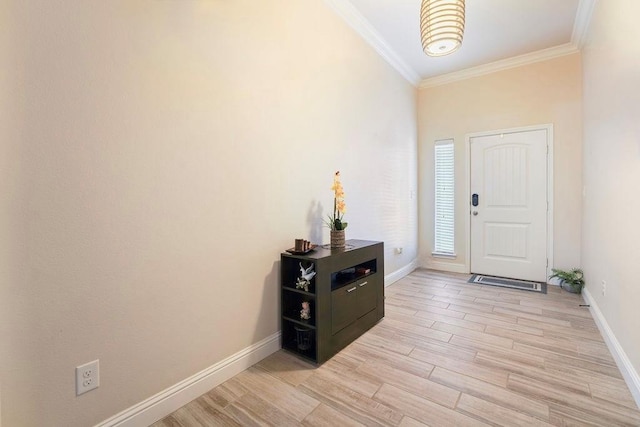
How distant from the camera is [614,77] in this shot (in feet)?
6.68

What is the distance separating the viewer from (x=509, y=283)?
3674 mm

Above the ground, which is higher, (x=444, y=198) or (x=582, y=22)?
(x=582, y=22)

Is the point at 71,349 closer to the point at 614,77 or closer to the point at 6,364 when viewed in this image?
the point at 6,364

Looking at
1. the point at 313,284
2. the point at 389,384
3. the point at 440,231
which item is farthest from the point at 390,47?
the point at 389,384

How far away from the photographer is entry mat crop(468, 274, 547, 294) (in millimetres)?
3461

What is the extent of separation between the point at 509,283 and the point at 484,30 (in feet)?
9.64

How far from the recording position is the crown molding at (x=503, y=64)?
3.49m

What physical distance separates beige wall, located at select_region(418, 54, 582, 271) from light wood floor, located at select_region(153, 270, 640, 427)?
157 centimetres

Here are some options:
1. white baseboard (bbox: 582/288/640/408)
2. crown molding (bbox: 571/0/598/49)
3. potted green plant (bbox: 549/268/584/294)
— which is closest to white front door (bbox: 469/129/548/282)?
potted green plant (bbox: 549/268/584/294)

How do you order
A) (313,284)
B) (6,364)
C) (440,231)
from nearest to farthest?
(6,364) < (313,284) < (440,231)

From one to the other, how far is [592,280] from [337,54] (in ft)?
10.6

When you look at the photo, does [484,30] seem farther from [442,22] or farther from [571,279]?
[571,279]

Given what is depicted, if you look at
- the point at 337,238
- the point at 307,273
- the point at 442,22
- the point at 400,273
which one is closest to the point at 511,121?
the point at 400,273

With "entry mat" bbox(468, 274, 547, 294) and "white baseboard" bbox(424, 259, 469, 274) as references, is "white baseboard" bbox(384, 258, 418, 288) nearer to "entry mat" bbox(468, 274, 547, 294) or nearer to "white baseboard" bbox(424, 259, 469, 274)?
"white baseboard" bbox(424, 259, 469, 274)
